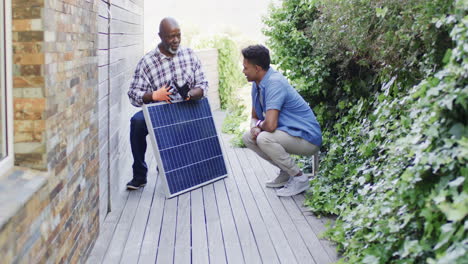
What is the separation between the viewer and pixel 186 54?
6125mm

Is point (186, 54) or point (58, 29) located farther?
point (186, 54)

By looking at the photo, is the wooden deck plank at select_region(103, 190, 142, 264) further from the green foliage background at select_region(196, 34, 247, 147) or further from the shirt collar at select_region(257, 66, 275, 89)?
the green foliage background at select_region(196, 34, 247, 147)

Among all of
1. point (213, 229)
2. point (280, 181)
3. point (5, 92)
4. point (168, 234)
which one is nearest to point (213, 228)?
point (213, 229)

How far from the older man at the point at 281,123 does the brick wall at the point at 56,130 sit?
1634 mm

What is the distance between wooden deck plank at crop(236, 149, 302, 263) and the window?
2.01 metres

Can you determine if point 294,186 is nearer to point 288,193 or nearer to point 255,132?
point 288,193

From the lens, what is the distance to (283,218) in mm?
5043

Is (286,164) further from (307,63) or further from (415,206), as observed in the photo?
(415,206)

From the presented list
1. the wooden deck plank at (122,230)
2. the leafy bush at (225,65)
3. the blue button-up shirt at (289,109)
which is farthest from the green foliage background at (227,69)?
the wooden deck plank at (122,230)

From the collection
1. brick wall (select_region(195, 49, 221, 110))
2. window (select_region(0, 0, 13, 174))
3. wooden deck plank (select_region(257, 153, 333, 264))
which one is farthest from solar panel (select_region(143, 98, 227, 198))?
brick wall (select_region(195, 49, 221, 110))

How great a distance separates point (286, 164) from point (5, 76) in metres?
3.32

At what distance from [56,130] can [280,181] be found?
3.28 m

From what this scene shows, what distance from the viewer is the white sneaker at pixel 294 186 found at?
573cm

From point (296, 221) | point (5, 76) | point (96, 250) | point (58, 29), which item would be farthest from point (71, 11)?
A: point (296, 221)
